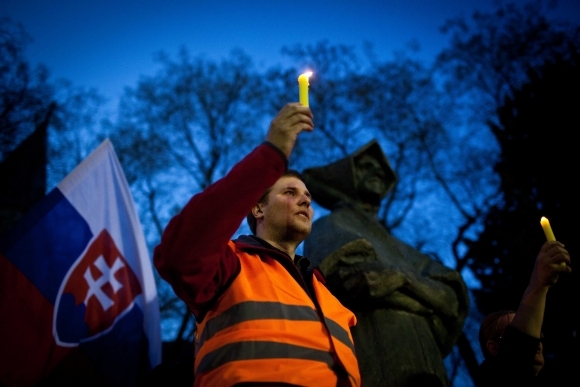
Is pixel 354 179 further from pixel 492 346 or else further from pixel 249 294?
pixel 249 294

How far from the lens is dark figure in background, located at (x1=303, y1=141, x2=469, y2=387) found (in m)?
3.15

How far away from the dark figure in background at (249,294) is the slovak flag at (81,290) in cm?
299

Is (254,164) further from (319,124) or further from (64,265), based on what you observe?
(319,124)

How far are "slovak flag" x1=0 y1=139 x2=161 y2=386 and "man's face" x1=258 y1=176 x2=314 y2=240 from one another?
9.58 feet

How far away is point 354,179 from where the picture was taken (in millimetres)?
5188

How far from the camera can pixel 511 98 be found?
1316cm

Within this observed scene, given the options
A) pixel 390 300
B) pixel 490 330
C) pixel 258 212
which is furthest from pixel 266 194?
pixel 490 330

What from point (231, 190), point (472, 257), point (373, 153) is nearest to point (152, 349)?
point (373, 153)

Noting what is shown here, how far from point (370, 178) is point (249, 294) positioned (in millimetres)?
3684

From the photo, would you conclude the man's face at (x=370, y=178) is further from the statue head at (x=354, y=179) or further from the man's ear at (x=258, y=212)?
the man's ear at (x=258, y=212)

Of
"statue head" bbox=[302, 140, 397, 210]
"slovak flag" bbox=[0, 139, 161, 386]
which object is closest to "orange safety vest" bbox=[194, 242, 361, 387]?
"slovak flag" bbox=[0, 139, 161, 386]

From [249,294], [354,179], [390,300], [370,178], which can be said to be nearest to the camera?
[249,294]

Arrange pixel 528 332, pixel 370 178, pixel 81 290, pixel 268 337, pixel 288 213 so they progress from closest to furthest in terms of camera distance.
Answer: pixel 268 337, pixel 528 332, pixel 288 213, pixel 81 290, pixel 370 178

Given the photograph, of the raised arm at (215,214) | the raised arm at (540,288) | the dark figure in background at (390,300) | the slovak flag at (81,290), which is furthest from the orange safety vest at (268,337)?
the slovak flag at (81,290)
